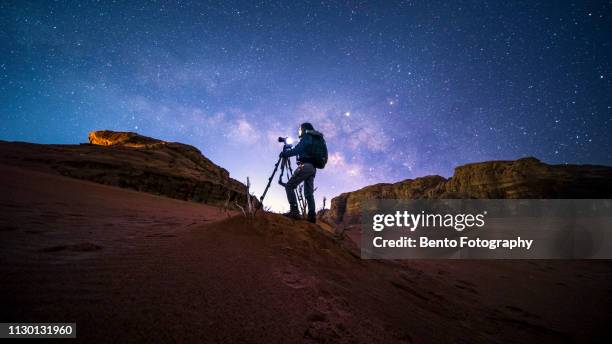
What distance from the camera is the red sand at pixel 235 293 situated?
4.47 ft

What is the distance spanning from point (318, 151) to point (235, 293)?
11.3 feet

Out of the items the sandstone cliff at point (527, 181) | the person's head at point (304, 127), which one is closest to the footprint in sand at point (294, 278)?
the person's head at point (304, 127)

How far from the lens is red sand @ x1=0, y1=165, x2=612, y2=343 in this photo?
1.36 m

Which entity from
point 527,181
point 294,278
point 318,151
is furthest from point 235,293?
point 527,181

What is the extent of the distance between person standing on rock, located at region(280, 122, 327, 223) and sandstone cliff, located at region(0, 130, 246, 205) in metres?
6.54

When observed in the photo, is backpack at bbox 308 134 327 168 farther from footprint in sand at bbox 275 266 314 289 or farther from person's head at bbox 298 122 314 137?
footprint in sand at bbox 275 266 314 289

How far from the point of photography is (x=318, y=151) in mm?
4906

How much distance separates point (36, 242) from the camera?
241cm

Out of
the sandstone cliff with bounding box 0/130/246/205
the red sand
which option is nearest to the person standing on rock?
the red sand

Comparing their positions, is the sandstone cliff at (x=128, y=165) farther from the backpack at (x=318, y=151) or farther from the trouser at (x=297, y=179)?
the backpack at (x=318, y=151)

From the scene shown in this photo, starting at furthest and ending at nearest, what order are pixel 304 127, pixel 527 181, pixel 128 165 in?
pixel 527 181, pixel 128 165, pixel 304 127

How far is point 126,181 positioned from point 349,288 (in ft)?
55.1

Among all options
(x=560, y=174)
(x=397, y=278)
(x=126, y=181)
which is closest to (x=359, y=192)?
(x=560, y=174)

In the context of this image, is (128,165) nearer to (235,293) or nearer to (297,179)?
(297,179)
